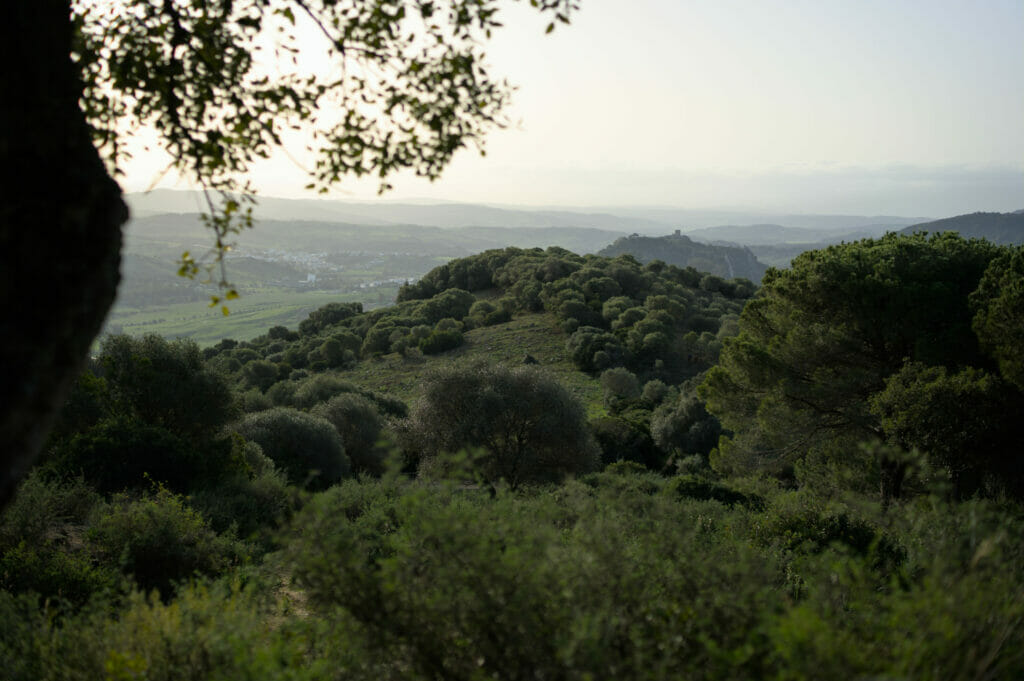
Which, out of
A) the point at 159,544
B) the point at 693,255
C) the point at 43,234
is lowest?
the point at 159,544

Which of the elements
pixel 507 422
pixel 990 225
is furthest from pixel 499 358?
pixel 990 225

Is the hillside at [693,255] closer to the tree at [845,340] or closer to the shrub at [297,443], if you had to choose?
the shrub at [297,443]

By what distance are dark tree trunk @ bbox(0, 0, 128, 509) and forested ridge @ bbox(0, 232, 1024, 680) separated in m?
1.21

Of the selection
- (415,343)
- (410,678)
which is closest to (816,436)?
(410,678)

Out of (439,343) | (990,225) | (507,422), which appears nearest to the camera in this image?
(507,422)

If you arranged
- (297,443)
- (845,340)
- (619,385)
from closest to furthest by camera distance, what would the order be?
(845,340)
(297,443)
(619,385)

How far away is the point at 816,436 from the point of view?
12.4m

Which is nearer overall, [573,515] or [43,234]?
[43,234]

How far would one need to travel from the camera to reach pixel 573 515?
4.93 meters

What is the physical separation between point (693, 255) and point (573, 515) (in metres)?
162

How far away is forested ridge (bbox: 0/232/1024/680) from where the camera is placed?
99.4 inches

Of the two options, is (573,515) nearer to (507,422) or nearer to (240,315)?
(507,422)

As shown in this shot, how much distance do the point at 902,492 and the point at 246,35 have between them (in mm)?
14119

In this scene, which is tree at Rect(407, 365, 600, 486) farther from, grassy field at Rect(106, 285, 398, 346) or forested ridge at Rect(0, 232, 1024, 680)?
grassy field at Rect(106, 285, 398, 346)
